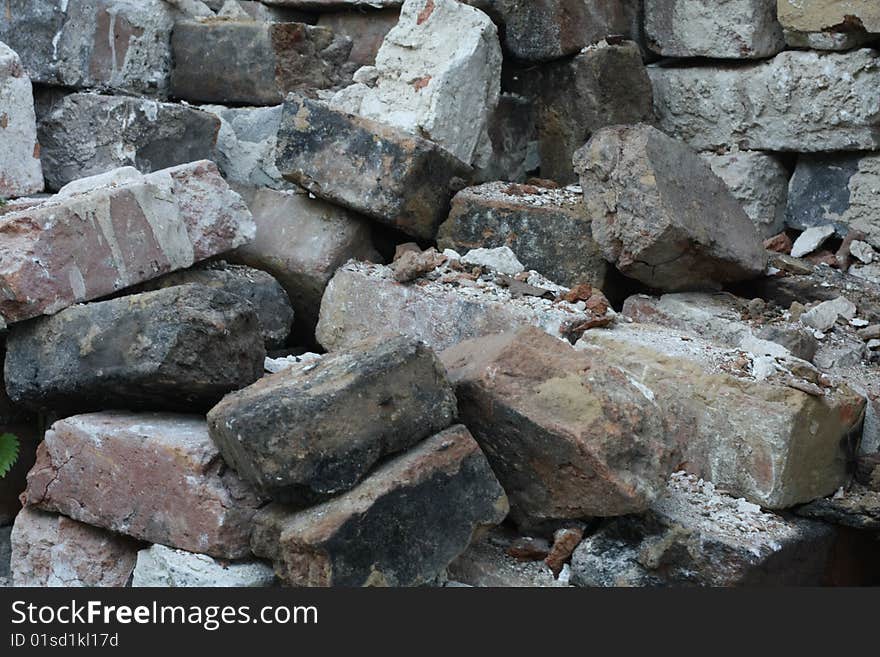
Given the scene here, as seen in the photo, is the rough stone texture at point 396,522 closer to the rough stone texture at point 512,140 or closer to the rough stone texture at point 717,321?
the rough stone texture at point 717,321

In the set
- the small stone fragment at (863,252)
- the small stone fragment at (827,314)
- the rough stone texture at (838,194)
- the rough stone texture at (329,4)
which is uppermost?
the rough stone texture at (329,4)

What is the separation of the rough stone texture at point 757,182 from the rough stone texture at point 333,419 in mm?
2720

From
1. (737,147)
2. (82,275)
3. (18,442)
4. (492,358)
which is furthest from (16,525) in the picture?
(737,147)

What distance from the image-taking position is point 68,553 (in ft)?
11.7

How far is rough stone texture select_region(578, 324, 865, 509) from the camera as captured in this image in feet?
11.4

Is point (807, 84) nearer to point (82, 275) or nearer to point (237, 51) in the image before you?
point (237, 51)

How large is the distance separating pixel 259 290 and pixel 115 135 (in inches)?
43.8

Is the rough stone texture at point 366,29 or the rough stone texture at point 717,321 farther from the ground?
the rough stone texture at point 366,29

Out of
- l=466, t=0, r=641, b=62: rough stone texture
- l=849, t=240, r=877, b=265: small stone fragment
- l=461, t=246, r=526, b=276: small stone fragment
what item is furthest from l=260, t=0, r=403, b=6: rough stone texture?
l=849, t=240, r=877, b=265: small stone fragment

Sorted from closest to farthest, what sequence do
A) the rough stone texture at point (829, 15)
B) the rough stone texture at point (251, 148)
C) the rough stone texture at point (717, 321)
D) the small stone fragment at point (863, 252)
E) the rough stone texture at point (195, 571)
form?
the rough stone texture at point (195, 571) → the rough stone texture at point (717, 321) → the rough stone texture at point (829, 15) → the small stone fragment at point (863, 252) → the rough stone texture at point (251, 148)

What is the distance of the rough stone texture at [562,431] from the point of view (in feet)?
10.5

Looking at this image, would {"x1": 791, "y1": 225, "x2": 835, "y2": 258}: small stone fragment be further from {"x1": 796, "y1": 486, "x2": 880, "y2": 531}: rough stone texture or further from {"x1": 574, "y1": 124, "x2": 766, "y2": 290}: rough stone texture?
{"x1": 796, "y1": 486, "x2": 880, "y2": 531}: rough stone texture

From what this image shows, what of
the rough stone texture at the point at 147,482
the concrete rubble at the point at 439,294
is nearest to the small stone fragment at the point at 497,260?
the concrete rubble at the point at 439,294

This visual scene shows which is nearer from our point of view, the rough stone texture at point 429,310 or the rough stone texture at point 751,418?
the rough stone texture at point 751,418
